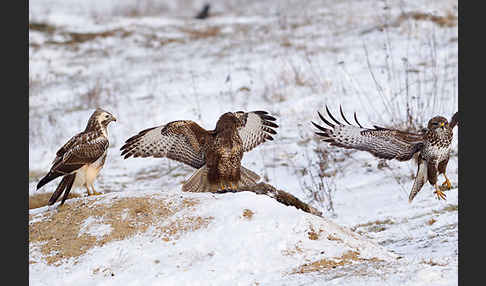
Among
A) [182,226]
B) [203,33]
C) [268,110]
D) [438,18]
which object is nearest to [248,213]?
[182,226]

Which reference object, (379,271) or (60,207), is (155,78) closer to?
(60,207)

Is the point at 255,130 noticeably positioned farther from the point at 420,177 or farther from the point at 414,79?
the point at 414,79

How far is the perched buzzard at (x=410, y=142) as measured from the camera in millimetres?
5746

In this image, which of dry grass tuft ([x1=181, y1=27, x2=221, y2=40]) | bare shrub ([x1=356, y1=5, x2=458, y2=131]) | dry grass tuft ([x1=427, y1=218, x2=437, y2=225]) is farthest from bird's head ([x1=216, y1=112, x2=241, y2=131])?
dry grass tuft ([x1=181, y1=27, x2=221, y2=40])

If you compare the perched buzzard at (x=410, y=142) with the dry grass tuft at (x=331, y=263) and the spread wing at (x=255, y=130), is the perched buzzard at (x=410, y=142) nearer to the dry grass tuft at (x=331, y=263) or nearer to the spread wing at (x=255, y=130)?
the spread wing at (x=255, y=130)

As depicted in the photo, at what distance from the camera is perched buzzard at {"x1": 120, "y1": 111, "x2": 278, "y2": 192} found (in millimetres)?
5938

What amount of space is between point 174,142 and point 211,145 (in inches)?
20.4

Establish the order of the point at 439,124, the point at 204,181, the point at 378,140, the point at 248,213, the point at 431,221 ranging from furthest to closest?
the point at 431,221 < the point at 204,181 < the point at 378,140 < the point at 439,124 < the point at 248,213

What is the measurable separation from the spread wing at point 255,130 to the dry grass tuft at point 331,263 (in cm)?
220

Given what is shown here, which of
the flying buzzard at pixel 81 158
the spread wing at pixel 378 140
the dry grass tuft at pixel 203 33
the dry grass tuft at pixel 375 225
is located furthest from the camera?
the dry grass tuft at pixel 203 33

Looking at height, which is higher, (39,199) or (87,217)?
(87,217)

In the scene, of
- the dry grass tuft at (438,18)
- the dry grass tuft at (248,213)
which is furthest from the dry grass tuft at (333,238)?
the dry grass tuft at (438,18)

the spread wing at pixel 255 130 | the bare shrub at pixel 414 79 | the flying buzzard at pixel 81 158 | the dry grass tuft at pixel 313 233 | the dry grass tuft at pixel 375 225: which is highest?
the bare shrub at pixel 414 79

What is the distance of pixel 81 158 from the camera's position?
548cm
